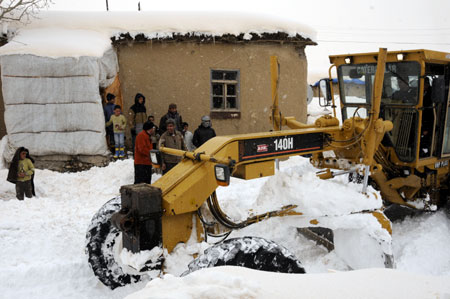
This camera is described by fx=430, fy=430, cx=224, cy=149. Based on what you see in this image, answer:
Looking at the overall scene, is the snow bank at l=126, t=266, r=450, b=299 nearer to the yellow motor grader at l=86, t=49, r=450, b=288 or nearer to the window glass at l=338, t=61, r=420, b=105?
the yellow motor grader at l=86, t=49, r=450, b=288

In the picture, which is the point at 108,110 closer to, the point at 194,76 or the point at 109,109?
the point at 109,109

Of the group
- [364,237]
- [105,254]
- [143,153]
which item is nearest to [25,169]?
[143,153]

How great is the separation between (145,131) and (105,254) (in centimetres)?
363

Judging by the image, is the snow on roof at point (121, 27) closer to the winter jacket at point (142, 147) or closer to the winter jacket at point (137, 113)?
the winter jacket at point (137, 113)

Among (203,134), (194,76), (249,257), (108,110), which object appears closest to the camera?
(249,257)

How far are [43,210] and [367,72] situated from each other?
17.7 ft

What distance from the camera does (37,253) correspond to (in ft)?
17.3

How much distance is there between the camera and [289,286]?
8.15 ft

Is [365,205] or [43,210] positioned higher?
[365,205]

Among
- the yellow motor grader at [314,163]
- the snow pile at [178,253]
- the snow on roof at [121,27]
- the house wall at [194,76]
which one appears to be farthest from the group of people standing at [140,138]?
the yellow motor grader at [314,163]

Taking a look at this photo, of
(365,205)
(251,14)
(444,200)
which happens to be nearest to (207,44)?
(251,14)

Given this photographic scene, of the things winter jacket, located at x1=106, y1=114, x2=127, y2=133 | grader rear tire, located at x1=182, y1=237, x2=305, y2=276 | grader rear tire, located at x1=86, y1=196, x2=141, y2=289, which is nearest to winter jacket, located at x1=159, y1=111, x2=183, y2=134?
winter jacket, located at x1=106, y1=114, x2=127, y2=133

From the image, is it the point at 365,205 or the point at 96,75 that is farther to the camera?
the point at 96,75

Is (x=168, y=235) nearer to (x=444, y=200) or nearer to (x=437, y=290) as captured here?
(x=437, y=290)
